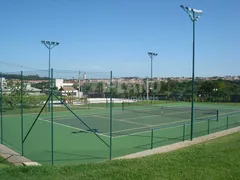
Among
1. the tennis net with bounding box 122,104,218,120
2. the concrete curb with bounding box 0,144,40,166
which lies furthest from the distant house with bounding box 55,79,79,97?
the tennis net with bounding box 122,104,218,120

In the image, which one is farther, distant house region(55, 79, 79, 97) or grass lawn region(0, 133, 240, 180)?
distant house region(55, 79, 79, 97)

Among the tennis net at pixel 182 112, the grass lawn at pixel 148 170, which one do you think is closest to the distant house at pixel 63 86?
the grass lawn at pixel 148 170

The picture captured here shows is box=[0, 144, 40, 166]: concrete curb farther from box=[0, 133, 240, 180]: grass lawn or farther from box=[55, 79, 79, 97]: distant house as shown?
box=[55, 79, 79, 97]: distant house

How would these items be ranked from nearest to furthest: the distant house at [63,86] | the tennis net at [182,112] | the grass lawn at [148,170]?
the grass lawn at [148,170] → the distant house at [63,86] → the tennis net at [182,112]

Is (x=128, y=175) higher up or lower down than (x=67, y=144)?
higher up

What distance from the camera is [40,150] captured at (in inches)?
484

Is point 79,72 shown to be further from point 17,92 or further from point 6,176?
point 17,92

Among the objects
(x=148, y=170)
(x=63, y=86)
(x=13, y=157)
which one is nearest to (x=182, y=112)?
(x=63, y=86)

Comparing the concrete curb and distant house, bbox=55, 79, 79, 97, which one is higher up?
distant house, bbox=55, 79, 79, 97

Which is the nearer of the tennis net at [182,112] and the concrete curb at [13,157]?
the concrete curb at [13,157]

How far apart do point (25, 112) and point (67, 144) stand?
1531cm

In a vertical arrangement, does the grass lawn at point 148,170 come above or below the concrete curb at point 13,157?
above

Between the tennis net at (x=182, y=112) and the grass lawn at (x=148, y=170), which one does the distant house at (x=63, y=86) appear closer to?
the grass lawn at (x=148, y=170)

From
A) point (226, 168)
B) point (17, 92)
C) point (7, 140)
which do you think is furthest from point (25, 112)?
point (226, 168)
